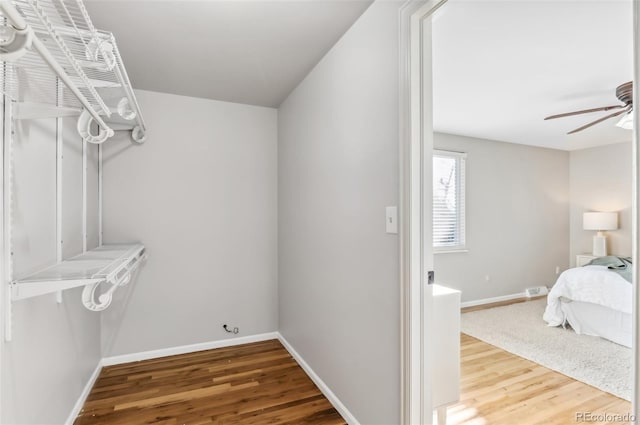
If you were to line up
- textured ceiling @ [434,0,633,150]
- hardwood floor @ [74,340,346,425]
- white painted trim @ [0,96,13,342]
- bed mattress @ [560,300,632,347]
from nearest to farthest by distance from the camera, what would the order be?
white painted trim @ [0,96,13,342], textured ceiling @ [434,0,633,150], hardwood floor @ [74,340,346,425], bed mattress @ [560,300,632,347]

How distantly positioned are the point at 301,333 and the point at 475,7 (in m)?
2.61

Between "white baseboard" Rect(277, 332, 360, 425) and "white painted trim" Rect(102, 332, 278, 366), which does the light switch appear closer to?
"white baseboard" Rect(277, 332, 360, 425)

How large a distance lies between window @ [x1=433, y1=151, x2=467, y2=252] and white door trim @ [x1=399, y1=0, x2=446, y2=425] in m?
3.16

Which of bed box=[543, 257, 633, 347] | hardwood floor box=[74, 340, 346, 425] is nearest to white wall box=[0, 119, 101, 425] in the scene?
hardwood floor box=[74, 340, 346, 425]

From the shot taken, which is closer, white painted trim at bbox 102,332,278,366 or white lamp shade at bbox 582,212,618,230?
white painted trim at bbox 102,332,278,366

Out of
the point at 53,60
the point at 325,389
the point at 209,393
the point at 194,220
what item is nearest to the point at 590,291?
the point at 325,389

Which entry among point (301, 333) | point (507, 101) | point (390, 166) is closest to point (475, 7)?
point (390, 166)

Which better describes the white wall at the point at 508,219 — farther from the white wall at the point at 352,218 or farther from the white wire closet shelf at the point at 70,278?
the white wire closet shelf at the point at 70,278

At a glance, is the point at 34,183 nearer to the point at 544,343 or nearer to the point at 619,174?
the point at 544,343

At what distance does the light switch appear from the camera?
1568 millimetres

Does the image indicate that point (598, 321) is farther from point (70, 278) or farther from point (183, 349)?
point (70, 278)

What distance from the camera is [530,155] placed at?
5.10 m

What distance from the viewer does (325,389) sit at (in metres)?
2.32

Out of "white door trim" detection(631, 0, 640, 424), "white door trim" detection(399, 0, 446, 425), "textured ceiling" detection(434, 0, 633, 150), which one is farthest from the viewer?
"textured ceiling" detection(434, 0, 633, 150)
